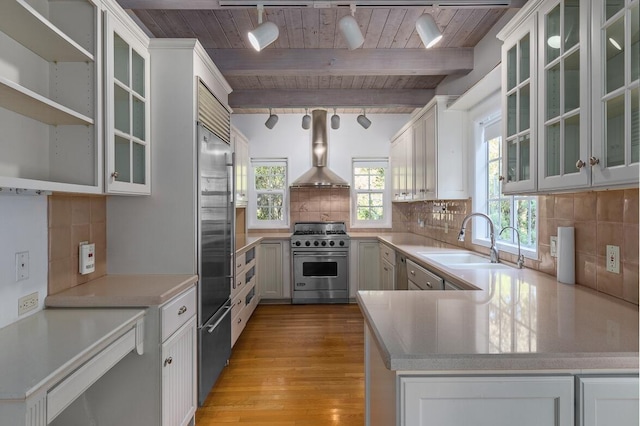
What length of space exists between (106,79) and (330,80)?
263 cm

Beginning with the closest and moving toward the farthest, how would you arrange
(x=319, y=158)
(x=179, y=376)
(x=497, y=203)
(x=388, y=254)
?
(x=179, y=376), (x=497, y=203), (x=388, y=254), (x=319, y=158)

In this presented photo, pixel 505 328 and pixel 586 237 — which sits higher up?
pixel 586 237

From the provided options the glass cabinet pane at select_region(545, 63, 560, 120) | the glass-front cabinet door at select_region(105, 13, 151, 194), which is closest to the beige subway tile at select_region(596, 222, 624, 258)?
the glass cabinet pane at select_region(545, 63, 560, 120)

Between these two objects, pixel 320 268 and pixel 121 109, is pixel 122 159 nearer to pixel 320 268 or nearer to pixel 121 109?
pixel 121 109

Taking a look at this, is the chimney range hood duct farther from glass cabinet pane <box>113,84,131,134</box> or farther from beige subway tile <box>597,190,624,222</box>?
beige subway tile <box>597,190,624,222</box>

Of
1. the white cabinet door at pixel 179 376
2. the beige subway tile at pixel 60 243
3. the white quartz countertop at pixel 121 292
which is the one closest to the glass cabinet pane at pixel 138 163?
the beige subway tile at pixel 60 243

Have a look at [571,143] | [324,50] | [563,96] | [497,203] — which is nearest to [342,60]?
[324,50]

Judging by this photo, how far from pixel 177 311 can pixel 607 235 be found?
209 centimetres

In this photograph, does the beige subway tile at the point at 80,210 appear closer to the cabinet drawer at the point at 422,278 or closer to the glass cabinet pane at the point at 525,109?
the cabinet drawer at the point at 422,278

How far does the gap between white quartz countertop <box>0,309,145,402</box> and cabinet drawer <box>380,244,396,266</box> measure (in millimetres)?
2723

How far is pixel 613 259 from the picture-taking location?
160cm

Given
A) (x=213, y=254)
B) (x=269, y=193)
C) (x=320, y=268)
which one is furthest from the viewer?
(x=269, y=193)

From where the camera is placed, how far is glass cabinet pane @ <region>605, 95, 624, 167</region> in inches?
47.4

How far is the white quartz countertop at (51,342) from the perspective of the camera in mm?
994
